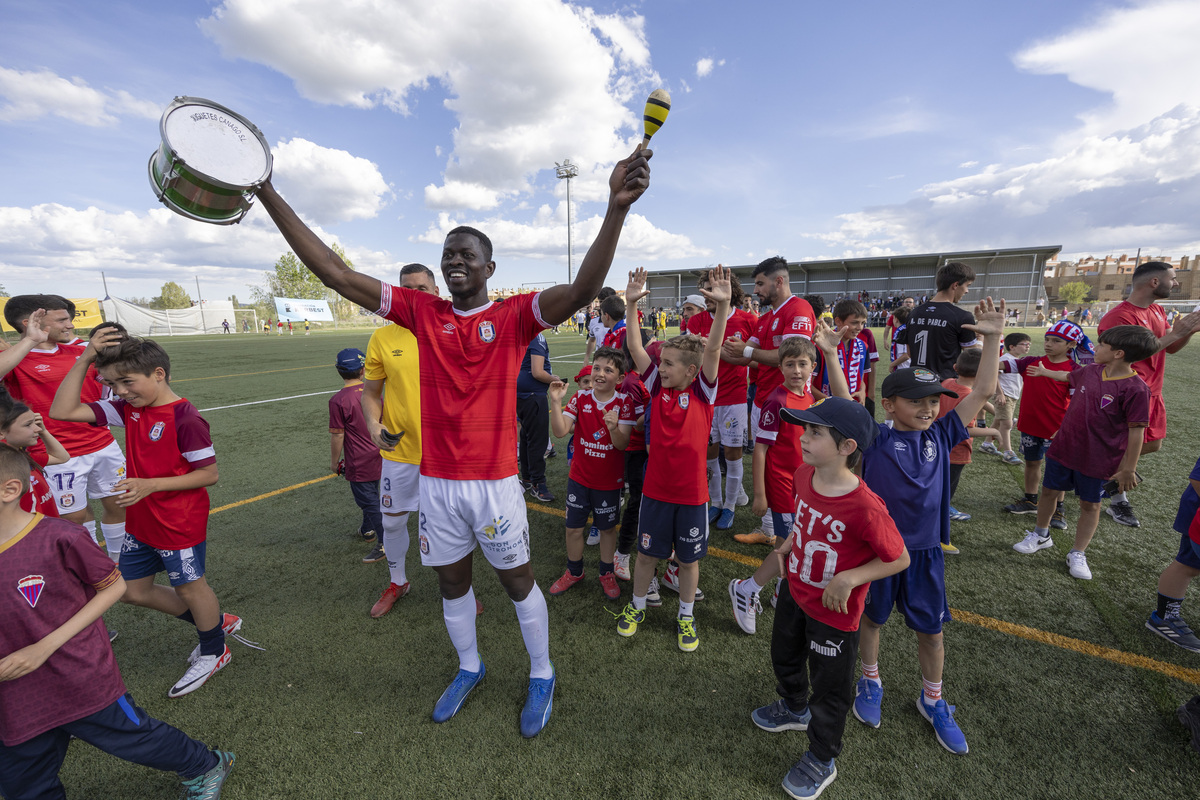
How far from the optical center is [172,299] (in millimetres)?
81500

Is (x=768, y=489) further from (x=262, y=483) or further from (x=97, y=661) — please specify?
(x=262, y=483)

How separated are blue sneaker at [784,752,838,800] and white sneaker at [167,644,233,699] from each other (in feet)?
10.8

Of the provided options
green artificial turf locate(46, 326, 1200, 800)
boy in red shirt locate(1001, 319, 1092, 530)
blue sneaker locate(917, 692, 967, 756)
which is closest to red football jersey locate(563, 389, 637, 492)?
green artificial turf locate(46, 326, 1200, 800)

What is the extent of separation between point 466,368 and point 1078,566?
4883mm

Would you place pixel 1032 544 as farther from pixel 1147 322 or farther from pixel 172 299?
pixel 172 299

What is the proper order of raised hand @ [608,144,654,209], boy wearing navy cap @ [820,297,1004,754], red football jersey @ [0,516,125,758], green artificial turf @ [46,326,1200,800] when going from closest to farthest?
1. red football jersey @ [0,516,125,758]
2. raised hand @ [608,144,654,209]
3. green artificial turf @ [46,326,1200,800]
4. boy wearing navy cap @ [820,297,1004,754]

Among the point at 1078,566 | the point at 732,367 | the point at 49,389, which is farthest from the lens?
the point at 732,367

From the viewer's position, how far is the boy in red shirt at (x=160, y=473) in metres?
2.50

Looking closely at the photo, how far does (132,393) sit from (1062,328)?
7817mm

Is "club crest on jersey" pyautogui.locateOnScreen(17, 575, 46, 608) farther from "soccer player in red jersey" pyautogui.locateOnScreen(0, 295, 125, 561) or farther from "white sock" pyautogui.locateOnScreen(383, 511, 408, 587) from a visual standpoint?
"soccer player in red jersey" pyautogui.locateOnScreen(0, 295, 125, 561)

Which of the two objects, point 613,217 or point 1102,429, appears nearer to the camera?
point 613,217

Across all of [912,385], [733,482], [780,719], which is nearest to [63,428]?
[780,719]

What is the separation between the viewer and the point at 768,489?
407cm

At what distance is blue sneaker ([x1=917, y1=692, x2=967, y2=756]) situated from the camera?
2.30 meters
